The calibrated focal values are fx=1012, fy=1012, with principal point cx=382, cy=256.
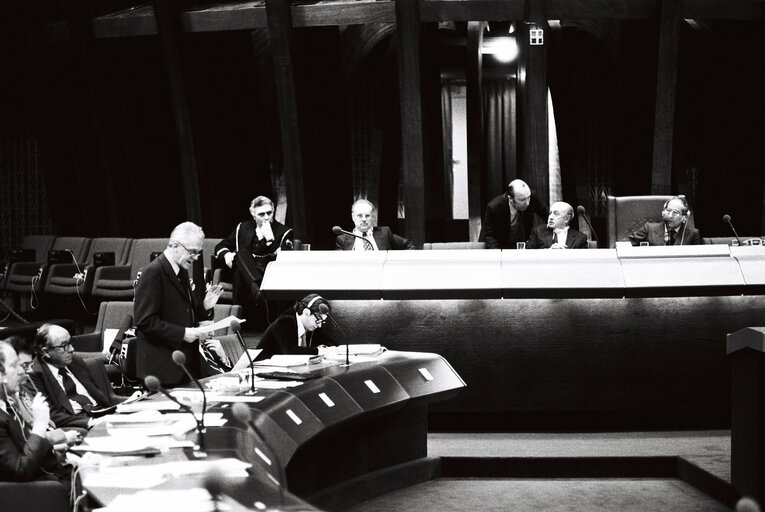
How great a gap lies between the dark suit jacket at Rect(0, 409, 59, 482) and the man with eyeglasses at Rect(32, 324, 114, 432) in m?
1.26

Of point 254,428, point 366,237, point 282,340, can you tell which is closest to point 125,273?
point 366,237

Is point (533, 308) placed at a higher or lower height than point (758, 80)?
lower

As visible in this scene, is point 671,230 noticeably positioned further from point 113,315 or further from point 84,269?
point 84,269

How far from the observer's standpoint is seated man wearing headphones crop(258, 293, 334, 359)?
14.9 feet

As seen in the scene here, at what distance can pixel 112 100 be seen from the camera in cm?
1031

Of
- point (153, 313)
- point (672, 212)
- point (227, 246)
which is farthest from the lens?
point (227, 246)

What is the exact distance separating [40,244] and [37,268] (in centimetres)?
88

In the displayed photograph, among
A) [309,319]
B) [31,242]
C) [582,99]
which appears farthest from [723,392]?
[31,242]

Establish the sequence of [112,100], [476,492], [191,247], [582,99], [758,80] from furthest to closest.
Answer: [582,99] → [112,100] → [758,80] → [476,492] → [191,247]

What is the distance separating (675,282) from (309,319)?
1.91 meters

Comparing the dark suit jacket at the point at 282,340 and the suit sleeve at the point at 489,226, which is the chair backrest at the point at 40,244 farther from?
the dark suit jacket at the point at 282,340

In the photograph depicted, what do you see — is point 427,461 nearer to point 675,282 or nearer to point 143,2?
point 675,282

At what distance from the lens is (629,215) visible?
21.3ft

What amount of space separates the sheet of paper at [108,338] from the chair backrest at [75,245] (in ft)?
13.7
